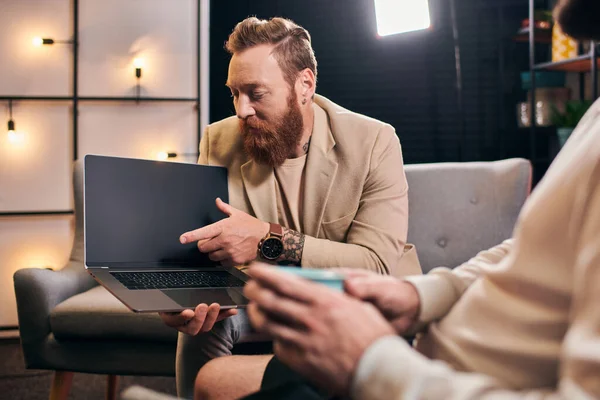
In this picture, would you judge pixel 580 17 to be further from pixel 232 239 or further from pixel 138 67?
pixel 138 67

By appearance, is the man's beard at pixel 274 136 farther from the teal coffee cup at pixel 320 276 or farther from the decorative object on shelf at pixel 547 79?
the decorative object on shelf at pixel 547 79

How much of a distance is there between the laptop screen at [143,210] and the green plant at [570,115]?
2.64 meters

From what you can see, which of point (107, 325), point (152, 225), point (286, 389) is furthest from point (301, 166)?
point (286, 389)

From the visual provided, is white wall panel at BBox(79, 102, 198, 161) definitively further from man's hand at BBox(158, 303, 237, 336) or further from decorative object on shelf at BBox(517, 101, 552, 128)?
man's hand at BBox(158, 303, 237, 336)

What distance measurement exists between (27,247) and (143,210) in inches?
111

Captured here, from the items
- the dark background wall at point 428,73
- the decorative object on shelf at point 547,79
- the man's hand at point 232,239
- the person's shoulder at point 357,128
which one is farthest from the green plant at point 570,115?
the man's hand at point 232,239

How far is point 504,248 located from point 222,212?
0.86 meters

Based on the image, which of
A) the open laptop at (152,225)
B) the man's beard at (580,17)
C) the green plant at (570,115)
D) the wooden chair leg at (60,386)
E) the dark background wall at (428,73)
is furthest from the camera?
the dark background wall at (428,73)

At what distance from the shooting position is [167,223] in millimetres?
1558

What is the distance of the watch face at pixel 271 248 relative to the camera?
1622 mm

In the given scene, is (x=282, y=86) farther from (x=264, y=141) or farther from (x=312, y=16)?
(x=312, y=16)

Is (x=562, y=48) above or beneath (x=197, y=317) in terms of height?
above

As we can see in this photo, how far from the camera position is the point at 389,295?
80cm

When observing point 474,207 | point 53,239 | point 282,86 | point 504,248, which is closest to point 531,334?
point 504,248
